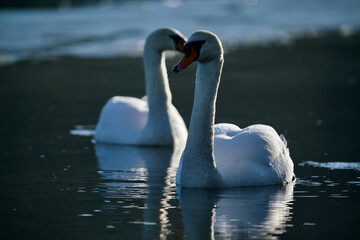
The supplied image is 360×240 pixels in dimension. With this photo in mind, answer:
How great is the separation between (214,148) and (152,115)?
3.52m

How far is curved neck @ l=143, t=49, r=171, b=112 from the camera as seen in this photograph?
13.2m

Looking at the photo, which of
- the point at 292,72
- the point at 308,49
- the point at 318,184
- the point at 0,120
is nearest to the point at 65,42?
the point at 308,49

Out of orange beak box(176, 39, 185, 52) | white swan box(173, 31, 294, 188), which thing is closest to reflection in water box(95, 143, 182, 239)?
white swan box(173, 31, 294, 188)

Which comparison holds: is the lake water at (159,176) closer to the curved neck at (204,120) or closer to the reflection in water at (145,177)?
the reflection in water at (145,177)

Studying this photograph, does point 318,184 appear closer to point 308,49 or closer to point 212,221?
point 212,221

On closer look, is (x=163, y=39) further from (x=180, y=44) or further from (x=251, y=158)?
(x=251, y=158)

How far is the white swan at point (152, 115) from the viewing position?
13047mm

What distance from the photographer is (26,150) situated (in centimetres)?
1218

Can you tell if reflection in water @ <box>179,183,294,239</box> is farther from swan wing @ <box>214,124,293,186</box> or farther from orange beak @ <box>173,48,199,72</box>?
orange beak @ <box>173,48,199,72</box>

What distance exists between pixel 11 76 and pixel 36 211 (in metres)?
14.0

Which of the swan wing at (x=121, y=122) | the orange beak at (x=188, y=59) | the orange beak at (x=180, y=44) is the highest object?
the orange beak at (x=180, y=44)

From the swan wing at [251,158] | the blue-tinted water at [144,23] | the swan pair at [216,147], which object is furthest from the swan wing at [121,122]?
the blue-tinted water at [144,23]

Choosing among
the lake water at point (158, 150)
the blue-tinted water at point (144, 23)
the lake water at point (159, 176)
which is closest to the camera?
the lake water at point (159, 176)

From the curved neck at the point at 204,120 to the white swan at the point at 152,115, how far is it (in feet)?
12.4
